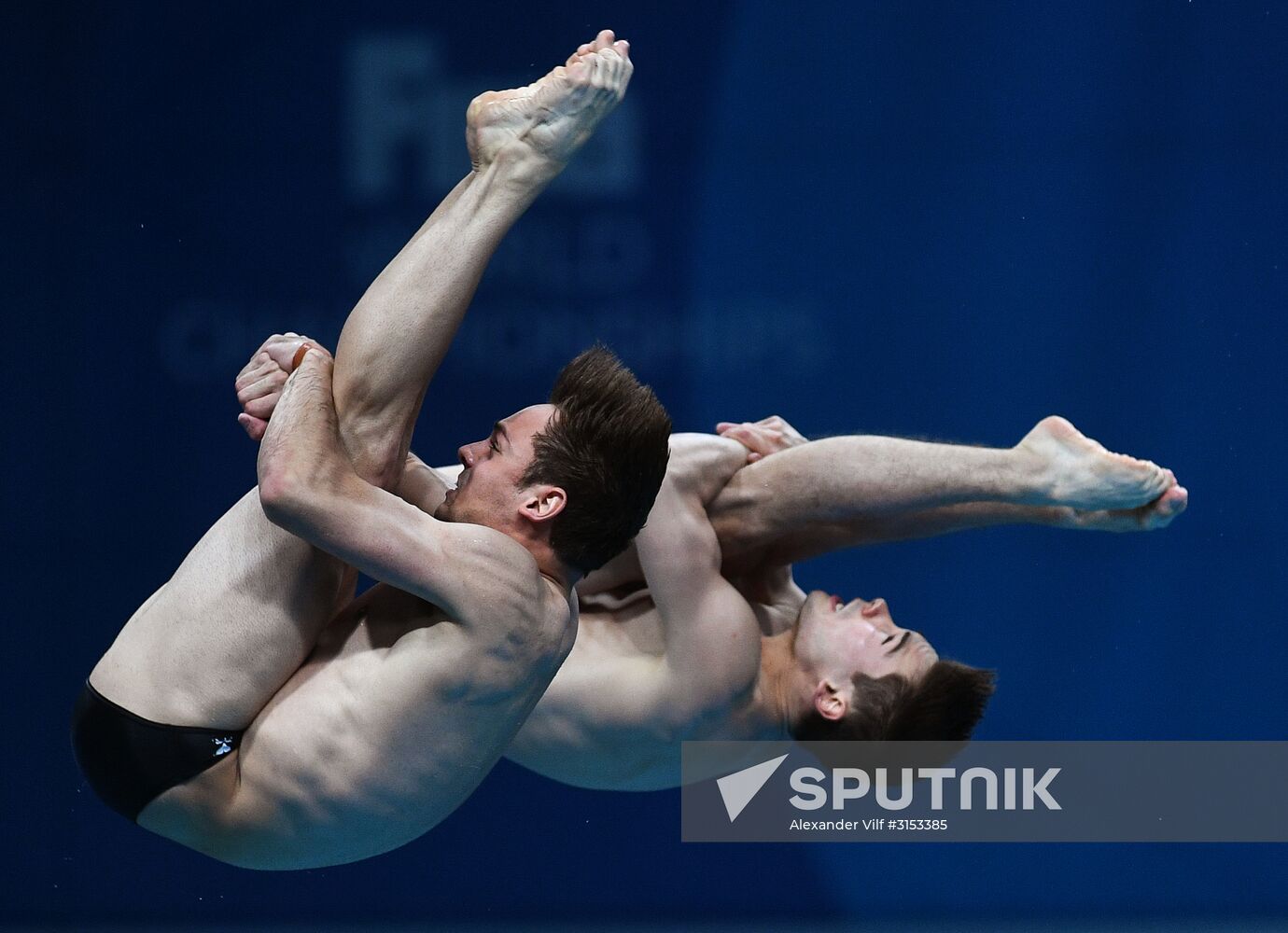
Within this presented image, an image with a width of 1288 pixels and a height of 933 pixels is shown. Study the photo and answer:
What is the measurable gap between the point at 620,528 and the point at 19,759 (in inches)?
128

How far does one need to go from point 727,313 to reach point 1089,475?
2.01m

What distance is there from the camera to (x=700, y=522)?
3104 millimetres

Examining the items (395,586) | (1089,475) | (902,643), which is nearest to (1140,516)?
(1089,475)

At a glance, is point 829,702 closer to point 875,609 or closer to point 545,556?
point 875,609

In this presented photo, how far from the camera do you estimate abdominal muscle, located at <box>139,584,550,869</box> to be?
87.4 inches

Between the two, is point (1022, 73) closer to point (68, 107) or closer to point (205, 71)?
point (205, 71)

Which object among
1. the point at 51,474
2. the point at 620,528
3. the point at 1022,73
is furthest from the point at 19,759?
the point at 1022,73

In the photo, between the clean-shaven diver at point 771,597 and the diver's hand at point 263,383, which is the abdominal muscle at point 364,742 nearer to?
the diver's hand at point 263,383

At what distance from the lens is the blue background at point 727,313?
15.5 feet

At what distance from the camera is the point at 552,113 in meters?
2.33

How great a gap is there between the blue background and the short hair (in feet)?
5.02

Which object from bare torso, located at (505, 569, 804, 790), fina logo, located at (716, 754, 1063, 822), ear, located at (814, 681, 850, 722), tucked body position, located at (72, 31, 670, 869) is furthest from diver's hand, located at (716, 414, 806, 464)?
fina logo, located at (716, 754, 1063, 822)

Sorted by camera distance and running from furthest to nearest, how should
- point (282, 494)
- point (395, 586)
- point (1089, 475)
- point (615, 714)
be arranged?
point (615, 714) → point (1089, 475) → point (395, 586) → point (282, 494)

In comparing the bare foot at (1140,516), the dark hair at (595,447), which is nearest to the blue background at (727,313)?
the bare foot at (1140,516)
